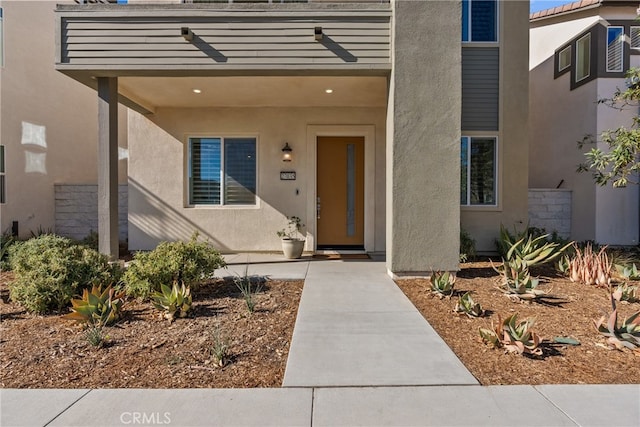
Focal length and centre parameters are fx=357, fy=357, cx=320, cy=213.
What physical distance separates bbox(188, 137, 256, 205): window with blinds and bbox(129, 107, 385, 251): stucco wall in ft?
0.61

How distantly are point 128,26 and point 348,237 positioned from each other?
596 centimetres

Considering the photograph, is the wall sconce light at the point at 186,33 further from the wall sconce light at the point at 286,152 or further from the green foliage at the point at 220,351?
the green foliage at the point at 220,351

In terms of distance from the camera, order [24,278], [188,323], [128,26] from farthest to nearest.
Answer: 1. [128,26]
2. [24,278]
3. [188,323]

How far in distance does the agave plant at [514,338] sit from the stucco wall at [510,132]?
14.6ft

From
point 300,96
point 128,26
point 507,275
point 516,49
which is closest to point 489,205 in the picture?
point 507,275

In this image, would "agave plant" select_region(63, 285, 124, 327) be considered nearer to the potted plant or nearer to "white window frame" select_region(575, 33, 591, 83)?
the potted plant

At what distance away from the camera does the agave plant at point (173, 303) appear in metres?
4.21

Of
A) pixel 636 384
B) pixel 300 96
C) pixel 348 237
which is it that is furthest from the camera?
pixel 348 237

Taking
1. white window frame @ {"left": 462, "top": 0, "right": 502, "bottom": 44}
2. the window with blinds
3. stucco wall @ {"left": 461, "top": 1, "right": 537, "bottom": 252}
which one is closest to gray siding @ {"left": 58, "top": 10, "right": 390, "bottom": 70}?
the window with blinds

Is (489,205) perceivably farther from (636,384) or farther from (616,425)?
(616,425)

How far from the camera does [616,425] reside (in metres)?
2.38

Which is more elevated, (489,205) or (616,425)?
(489,205)

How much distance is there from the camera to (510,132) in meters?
7.62

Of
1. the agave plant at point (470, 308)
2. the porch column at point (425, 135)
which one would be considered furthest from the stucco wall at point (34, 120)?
the agave plant at point (470, 308)
